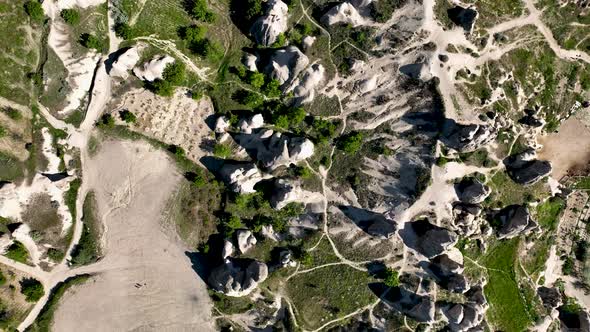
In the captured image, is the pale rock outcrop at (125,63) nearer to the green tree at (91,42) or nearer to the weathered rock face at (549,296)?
the green tree at (91,42)

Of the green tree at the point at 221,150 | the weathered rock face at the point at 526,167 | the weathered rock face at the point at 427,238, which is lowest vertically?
the weathered rock face at the point at 427,238

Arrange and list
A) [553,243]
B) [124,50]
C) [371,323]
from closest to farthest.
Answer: [124,50], [371,323], [553,243]

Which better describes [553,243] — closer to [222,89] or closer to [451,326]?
[451,326]

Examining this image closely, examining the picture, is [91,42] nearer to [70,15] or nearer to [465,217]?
[70,15]

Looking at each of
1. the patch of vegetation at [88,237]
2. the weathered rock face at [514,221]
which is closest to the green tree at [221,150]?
the patch of vegetation at [88,237]

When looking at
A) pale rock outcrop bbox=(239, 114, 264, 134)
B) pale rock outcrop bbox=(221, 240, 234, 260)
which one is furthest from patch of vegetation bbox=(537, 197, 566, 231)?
pale rock outcrop bbox=(221, 240, 234, 260)

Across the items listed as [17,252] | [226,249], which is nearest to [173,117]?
[226,249]

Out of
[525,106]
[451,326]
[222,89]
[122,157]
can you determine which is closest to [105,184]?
[122,157]
